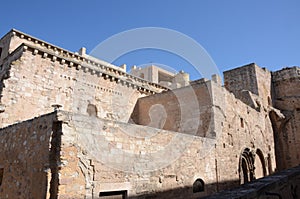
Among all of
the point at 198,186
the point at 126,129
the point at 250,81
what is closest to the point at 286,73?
the point at 250,81

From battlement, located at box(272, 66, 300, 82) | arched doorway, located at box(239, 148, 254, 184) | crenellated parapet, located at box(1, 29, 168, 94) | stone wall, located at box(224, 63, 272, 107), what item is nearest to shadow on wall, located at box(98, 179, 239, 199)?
arched doorway, located at box(239, 148, 254, 184)

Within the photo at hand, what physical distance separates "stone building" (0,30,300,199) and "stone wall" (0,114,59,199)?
0.02 m

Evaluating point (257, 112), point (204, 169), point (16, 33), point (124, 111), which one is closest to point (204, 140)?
point (204, 169)

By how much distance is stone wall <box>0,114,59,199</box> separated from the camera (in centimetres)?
482

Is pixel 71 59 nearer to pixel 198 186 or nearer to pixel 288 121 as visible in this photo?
pixel 198 186

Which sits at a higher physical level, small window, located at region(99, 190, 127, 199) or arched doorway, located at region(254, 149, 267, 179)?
arched doorway, located at region(254, 149, 267, 179)

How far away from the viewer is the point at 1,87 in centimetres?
880

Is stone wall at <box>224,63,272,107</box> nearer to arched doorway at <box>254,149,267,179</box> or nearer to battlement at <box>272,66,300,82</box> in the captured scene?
battlement at <box>272,66,300,82</box>

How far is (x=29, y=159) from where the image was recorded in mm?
5359

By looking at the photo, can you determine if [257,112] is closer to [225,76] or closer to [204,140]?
[225,76]

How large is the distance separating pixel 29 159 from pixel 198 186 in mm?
5680

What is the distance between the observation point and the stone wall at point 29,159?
15.8 ft

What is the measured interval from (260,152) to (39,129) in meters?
12.9

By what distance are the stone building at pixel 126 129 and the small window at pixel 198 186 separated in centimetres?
5
